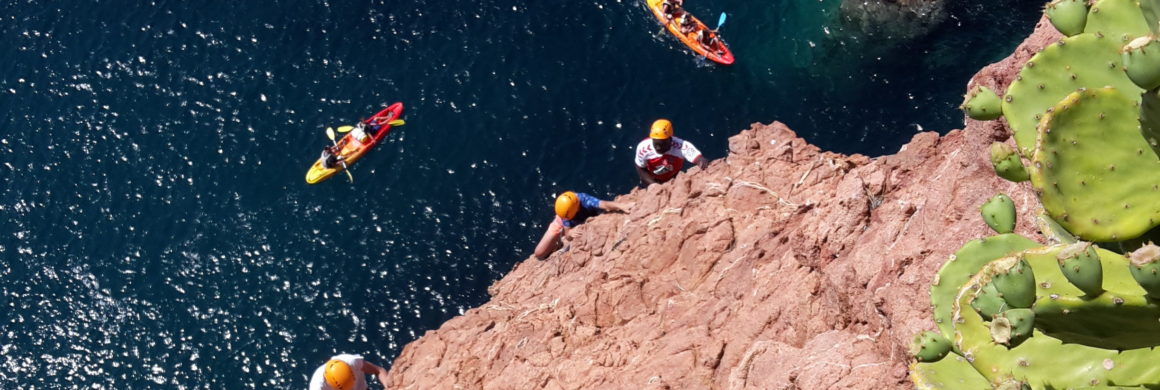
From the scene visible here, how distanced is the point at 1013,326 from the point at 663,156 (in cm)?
1833

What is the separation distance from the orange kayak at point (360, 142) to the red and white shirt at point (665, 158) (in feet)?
27.8

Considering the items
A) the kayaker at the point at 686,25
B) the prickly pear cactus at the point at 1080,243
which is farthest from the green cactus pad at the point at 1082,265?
the kayaker at the point at 686,25

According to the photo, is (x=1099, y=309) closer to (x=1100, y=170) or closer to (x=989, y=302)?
(x=989, y=302)

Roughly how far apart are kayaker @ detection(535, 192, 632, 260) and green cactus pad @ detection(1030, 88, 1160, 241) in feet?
56.5

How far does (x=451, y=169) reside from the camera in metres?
29.8

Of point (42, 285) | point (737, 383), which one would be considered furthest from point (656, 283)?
point (42, 285)

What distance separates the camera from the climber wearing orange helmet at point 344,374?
2203 cm

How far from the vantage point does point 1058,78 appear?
30.9 ft

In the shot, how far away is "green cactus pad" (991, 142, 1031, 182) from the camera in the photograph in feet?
33.2

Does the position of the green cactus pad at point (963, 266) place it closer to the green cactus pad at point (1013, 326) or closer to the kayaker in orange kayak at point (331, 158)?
the green cactus pad at point (1013, 326)

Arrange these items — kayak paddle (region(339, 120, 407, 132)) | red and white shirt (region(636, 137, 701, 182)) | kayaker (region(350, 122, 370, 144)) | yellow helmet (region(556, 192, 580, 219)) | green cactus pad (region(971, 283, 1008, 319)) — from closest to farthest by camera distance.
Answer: green cactus pad (region(971, 283, 1008, 319)), yellow helmet (region(556, 192, 580, 219)), red and white shirt (region(636, 137, 701, 182)), kayak paddle (region(339, 120, 407, 132)), kayaker (region(350, 122, 370, 144))

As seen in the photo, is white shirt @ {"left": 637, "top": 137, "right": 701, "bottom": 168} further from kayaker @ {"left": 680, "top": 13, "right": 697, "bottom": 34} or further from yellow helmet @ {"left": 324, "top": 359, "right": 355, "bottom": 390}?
yellow helmet @ {"left": 324, "top": 359, "right": 355, "bottom": 390}

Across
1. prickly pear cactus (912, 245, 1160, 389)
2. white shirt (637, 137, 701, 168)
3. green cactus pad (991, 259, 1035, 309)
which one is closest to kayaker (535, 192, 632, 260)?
white shirt (637, 137, 701, 168)

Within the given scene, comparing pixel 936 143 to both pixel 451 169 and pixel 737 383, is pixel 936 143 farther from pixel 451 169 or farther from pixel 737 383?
pixel 451 169
